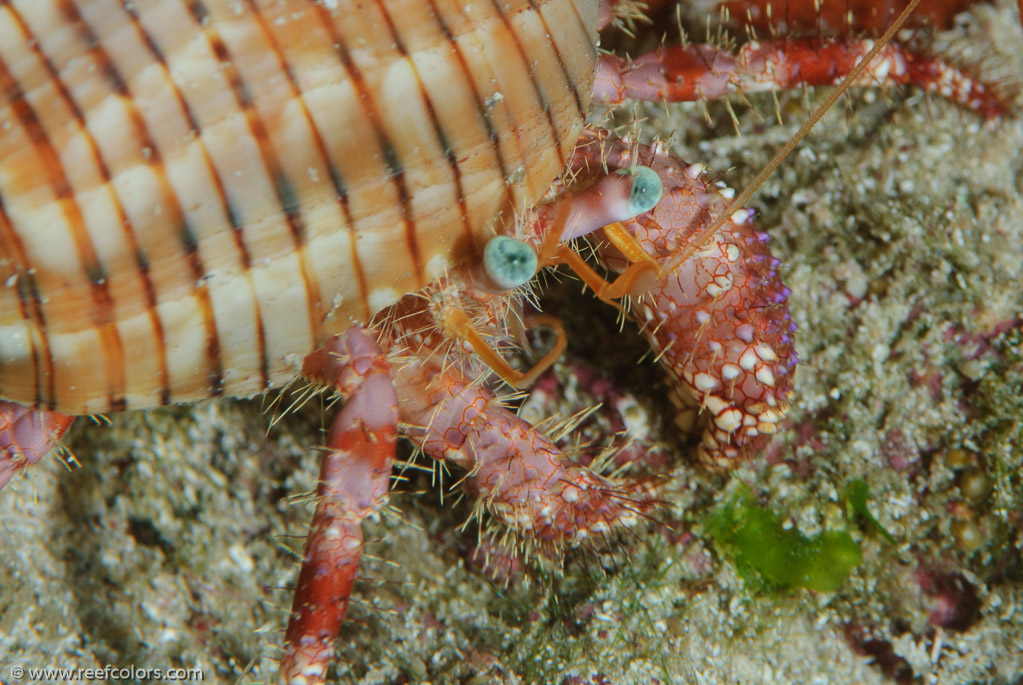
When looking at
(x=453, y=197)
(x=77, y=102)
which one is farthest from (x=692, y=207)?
(x=77, y=102)

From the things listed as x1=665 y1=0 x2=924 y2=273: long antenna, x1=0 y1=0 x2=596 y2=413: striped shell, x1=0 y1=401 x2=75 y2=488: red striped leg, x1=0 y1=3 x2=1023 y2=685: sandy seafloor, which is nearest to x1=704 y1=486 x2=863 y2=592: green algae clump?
x1=0 y1=3 x2=1023 y2=685: sandy seafloor

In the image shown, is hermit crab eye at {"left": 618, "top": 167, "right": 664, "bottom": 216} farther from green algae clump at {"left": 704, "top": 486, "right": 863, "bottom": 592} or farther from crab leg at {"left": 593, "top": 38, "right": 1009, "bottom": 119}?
green algae clump at {"left": 704, "top": 486, "right": 863, "bottom": 592}

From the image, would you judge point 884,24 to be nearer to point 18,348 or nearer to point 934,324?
point 934,324

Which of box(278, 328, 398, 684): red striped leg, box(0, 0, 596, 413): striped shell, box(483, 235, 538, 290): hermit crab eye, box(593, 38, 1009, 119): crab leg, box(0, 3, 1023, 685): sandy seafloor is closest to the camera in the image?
box(0, 0, 596, 413): striped shell

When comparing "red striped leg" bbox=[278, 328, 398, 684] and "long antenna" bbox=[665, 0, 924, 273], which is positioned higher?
"long antenna" bbox=[665, 0, 924, 273]

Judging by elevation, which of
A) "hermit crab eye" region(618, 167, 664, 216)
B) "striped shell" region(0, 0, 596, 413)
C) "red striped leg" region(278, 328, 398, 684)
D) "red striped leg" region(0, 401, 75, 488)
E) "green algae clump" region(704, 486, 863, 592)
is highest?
"striped shell" region(0, 0, 596, 413)

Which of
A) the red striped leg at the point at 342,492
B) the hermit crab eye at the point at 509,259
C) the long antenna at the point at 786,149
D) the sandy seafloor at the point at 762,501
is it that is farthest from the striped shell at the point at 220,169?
the sandy seafloor at the point at 762,501

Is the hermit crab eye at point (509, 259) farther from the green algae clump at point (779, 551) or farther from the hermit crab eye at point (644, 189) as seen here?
the green algae clump at point (779, 551)

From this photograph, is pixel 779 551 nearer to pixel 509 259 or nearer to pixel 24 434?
pixel 509 259
